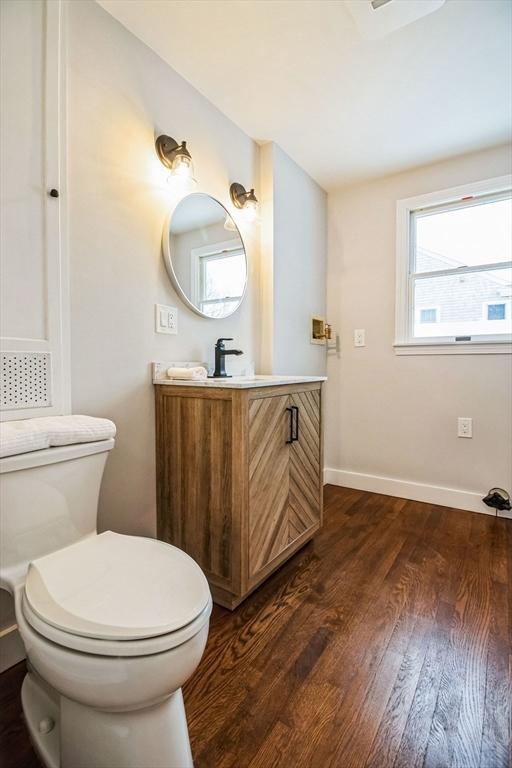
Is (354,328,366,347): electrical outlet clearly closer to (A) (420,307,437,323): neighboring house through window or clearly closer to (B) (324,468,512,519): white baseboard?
(A) (420,307,437,323): neighboring house through window

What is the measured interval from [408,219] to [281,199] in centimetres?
93

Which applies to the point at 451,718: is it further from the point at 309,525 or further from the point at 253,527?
the point at 309,525

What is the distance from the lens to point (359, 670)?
1137 millimetres

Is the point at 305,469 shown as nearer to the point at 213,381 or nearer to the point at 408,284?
the point at 213,381

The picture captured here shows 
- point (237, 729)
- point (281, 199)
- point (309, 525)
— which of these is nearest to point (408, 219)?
point (281, 199)

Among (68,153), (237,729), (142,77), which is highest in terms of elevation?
(142,77)

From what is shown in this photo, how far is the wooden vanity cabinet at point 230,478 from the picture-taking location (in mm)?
1381

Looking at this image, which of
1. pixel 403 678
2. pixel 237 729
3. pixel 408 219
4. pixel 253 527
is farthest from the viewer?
pixel 408 219

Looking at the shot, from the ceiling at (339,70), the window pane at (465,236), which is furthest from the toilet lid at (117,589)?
the window pane at (465,236)

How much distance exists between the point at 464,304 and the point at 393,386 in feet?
2.30

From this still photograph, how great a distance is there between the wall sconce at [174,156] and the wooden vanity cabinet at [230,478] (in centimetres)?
95

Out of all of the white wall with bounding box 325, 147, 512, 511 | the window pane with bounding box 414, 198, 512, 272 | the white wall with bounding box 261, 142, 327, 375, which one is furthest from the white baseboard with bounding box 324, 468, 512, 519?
the window pane with bounding box 414, 198, 512, 272

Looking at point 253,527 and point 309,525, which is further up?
point 253,527

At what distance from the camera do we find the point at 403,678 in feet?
3.64
